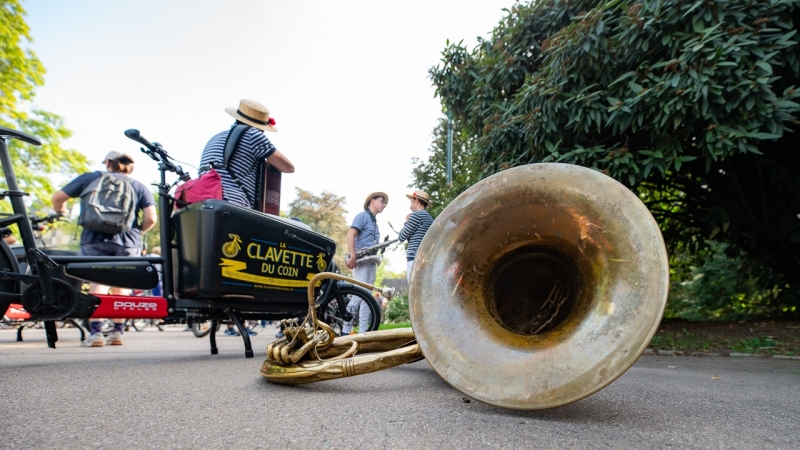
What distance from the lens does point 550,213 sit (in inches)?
69.9

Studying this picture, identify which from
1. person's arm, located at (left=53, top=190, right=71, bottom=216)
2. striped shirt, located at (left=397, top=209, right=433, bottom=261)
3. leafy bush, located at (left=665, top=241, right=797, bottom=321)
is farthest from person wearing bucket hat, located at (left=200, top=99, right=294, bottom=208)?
leafy bush, located at (left=665, top=241, right=797, bottom=321)

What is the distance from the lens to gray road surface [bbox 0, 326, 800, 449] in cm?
142

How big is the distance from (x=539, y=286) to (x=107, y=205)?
3.38 meters

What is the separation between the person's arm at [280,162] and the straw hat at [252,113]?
255 millimetres

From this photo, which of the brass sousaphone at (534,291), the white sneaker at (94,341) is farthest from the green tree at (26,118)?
the brass sousaphone at (534,291)

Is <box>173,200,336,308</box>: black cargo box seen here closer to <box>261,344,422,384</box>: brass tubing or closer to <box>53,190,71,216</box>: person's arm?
<box>53,190,71,216</box>: person's arm

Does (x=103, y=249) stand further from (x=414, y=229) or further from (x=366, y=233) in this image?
(x=414, y=229)

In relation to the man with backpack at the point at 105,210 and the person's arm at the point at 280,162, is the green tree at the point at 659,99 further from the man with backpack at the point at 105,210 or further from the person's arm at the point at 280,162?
the man with backpack at the point at 105,210

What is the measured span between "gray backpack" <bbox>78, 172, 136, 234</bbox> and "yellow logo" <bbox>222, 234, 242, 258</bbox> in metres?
1.14

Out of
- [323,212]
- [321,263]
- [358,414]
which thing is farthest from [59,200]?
[323,212]

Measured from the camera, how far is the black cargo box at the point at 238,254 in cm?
321

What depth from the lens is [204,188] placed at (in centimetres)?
337

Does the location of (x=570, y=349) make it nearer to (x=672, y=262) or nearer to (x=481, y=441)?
(x=481, y=441)

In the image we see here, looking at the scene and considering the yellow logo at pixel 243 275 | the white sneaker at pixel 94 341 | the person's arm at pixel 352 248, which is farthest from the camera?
the person's arm at pixel 352 248
